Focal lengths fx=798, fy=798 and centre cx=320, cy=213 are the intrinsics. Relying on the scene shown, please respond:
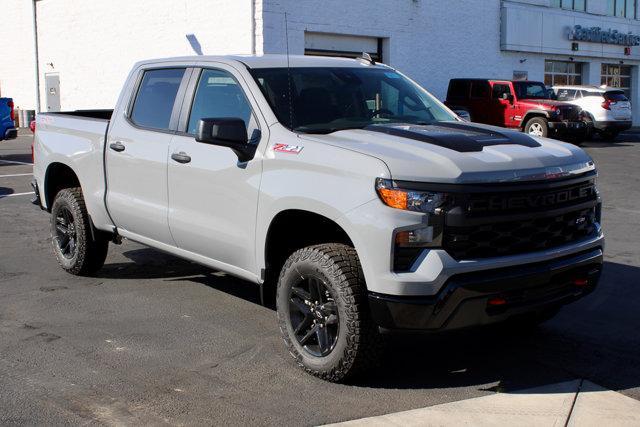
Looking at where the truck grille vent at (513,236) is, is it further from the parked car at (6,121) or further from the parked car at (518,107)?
the parked car at (518,107)

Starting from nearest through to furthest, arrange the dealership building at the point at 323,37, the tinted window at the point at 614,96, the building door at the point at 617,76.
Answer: the dealership building at the point at 323,37
the tinted window at the point at 614,96
the building door at the point at 617,76

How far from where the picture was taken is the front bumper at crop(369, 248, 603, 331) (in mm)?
4105

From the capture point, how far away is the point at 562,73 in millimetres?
34781

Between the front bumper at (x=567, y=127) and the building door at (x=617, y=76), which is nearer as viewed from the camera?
the front bumper at (x=567, y=127)

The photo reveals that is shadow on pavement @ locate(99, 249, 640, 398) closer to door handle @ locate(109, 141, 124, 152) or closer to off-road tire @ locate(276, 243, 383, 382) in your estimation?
off-road tire @ locate(276, 243, 383, 382)

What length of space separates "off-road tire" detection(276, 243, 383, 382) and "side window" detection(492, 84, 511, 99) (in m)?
20.1

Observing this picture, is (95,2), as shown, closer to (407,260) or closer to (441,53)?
(441,53)

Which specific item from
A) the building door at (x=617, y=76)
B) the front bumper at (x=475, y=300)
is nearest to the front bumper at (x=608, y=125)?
the building door at (x=617, y=76)

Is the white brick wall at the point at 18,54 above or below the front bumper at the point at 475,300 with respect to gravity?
above

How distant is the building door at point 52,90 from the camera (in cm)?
3145

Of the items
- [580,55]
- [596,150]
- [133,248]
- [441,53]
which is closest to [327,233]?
[133,248]

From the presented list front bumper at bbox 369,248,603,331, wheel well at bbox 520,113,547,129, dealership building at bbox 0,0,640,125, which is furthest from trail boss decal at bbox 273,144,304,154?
wheel well at bbox 520,113,547,129

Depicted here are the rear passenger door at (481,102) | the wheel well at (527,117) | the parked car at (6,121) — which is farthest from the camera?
the rear passenger door at (481,102)

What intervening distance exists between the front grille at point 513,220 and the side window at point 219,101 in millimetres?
1635
